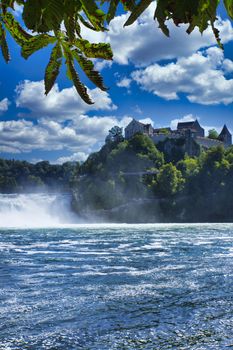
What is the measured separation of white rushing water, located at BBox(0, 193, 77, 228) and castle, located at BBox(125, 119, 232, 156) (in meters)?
33.7

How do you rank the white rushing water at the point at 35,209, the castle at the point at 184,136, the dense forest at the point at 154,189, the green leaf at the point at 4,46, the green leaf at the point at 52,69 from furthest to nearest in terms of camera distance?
the castle at the point at 184,136 → the dense forest at the point at 154,189 → the white rushing water at the point at 35,209 → the green leaf at the point at 4,46 → the green leaf at the point at 52,69

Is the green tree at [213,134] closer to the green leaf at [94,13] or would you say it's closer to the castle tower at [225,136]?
the castle tower at [225,136]

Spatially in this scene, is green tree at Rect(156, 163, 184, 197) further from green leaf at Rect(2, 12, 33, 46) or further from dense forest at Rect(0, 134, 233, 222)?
green leaf at Rect(2, 12, 33, 46)

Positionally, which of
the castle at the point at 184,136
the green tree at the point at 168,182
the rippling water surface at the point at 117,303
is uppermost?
the castle at the point at 184,136

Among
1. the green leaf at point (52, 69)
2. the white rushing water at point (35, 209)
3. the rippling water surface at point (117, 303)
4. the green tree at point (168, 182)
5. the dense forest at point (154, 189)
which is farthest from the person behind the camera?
the green tree at point (168, 182)

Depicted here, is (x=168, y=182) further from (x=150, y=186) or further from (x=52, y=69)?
(x=52, y=69)

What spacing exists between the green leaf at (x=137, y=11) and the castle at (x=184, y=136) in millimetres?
97848

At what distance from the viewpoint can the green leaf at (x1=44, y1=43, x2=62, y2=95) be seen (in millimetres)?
1493

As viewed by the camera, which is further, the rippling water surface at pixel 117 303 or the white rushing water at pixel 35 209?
the white rushing water at pixel 35 209

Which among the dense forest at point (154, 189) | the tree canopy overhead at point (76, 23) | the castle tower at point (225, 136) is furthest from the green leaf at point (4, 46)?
the castle tower at point (225, 136)

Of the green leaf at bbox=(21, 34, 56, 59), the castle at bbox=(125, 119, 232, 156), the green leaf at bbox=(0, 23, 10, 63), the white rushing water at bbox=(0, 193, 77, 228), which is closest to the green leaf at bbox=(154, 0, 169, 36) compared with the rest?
the green leaf at bbox=(21, 34, 56, 59)

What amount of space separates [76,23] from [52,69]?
19 centimetres

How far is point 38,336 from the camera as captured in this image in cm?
809

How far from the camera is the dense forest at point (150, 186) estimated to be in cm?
7331
